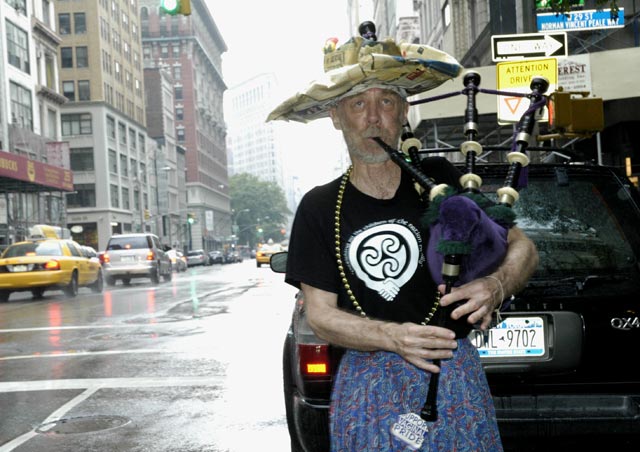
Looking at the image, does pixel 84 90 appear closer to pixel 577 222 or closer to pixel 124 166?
pixel 124 166

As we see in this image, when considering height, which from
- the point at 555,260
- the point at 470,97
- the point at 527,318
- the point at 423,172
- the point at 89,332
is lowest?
the point at 89,332

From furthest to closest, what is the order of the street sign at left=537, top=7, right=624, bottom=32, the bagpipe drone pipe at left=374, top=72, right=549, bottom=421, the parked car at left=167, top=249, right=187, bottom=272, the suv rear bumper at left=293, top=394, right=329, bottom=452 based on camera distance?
the parked car at left=167, top=249, right=187, bottom=272
the street sign at left=537, top=7, right=624, bottom=32
the suv rear bumper at left=293, top=394, right=329, bottom=452
the bagpipe drone pipe at left=374, top=72, right=549, bottom=421

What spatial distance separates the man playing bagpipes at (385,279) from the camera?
232cm

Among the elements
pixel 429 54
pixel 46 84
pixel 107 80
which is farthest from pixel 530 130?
pixel 107 80

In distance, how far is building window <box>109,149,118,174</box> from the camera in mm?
70137

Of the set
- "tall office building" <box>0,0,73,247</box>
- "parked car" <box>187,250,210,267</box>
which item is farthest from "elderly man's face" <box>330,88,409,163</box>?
"parked car" <box>187,250,210,267</box>

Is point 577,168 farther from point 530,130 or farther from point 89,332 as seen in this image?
point 89,332

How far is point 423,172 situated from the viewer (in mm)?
2529

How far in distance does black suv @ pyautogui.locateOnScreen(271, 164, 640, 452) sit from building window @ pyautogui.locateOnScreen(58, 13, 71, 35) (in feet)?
235

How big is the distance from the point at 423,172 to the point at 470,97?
0.99 feet

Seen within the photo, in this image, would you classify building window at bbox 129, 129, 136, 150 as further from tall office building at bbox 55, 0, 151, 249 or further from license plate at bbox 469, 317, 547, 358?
license plate at bbox 469, 317, 547, 358

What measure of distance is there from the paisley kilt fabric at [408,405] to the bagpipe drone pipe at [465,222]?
0.23 ft

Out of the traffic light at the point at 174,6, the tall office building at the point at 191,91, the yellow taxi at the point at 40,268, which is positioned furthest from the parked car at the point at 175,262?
the tall office building at the point at 191,91

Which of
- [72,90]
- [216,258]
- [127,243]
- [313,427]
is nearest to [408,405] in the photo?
[313,427]
